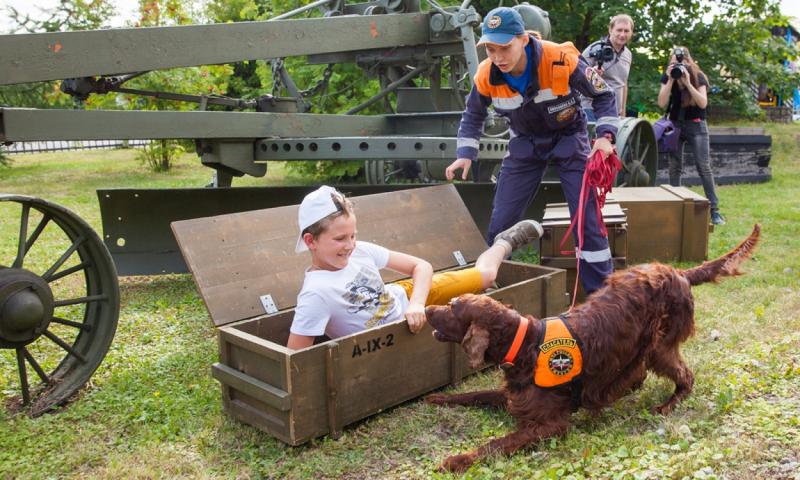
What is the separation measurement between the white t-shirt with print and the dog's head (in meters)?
0.52

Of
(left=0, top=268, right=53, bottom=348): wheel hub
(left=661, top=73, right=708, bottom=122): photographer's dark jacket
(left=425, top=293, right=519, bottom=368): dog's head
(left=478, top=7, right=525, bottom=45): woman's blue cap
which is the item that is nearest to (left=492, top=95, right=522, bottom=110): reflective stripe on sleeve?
(left=478, top=7, right=525, bottom=45): woman's blue cap

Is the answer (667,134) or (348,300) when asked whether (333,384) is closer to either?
(348,300)

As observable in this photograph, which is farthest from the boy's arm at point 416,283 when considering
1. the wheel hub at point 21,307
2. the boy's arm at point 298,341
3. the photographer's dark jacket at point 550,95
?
the wheel hub at point 21,307

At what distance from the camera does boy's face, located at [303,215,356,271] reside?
361 centimetres

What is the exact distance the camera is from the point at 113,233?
6.49 m

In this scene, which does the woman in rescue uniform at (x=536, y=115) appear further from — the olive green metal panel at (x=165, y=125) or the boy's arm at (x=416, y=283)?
the olive green metal panel at (x=165, y=125)

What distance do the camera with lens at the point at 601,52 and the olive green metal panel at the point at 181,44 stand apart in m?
2.00

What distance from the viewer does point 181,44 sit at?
5.18m

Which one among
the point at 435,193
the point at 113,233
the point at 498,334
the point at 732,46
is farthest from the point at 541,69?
the point at 732,46

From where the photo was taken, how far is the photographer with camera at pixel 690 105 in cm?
880

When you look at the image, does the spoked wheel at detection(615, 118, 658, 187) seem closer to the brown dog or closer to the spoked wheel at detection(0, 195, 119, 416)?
the brown dog

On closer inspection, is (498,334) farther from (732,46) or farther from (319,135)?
(732,46)

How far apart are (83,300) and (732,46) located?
16996mm

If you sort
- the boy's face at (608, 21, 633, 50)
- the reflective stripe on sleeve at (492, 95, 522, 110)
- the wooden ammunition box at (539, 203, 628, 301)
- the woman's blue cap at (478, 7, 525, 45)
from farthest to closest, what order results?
the boy's face at (608, 21, 633, 50) → the wooden ammunition box at (539, 203, 628, 301) → the reflective stripe on sleeve at (492, 95, 522, 110) → the woman's blue cap at (478, 7, 525, 45)
